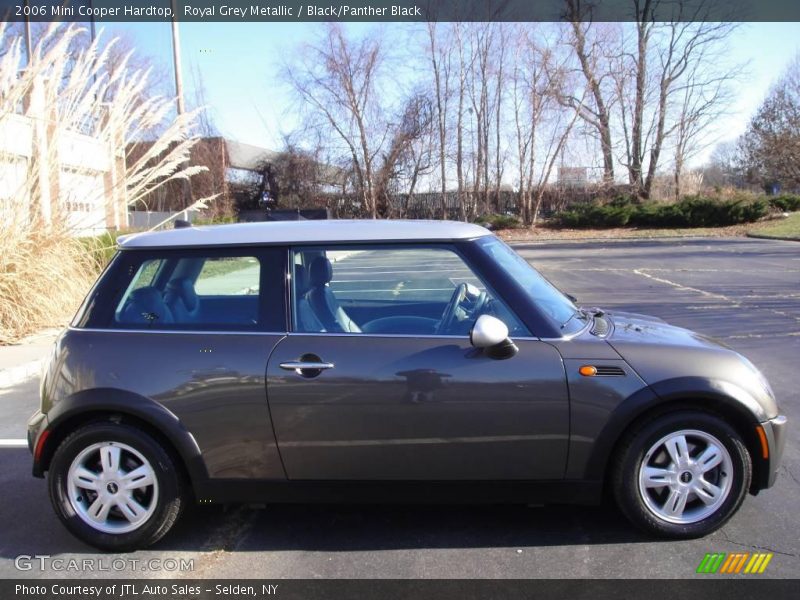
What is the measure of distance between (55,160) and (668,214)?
110ft

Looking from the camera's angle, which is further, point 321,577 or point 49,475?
point 49,475

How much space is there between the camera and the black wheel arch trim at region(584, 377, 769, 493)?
9.49 feet

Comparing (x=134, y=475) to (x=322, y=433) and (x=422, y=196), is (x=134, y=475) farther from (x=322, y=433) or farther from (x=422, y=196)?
(x=422, y=196)

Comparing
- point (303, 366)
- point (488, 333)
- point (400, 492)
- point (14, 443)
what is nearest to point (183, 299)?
point (303, 366)

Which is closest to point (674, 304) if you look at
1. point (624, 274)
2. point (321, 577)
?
point (624, 274)

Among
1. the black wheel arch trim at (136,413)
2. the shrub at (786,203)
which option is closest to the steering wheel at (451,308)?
the black wheel arch trim at (136,413)

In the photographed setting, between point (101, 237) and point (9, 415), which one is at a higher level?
point (101, 237)

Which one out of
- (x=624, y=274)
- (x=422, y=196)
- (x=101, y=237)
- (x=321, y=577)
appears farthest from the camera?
(x=422, y=196)

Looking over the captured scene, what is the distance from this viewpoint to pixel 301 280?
3.24 m

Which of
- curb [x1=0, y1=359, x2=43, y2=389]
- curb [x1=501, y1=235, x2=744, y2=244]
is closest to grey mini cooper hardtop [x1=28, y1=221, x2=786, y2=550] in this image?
curb [x1=0, y1=359, x2=43, y2=389]

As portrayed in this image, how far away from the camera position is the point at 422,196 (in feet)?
133

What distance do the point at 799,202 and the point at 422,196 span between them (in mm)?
22291

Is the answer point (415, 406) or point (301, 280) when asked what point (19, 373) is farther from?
point (415, 406)

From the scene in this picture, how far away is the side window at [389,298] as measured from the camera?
3143mm
